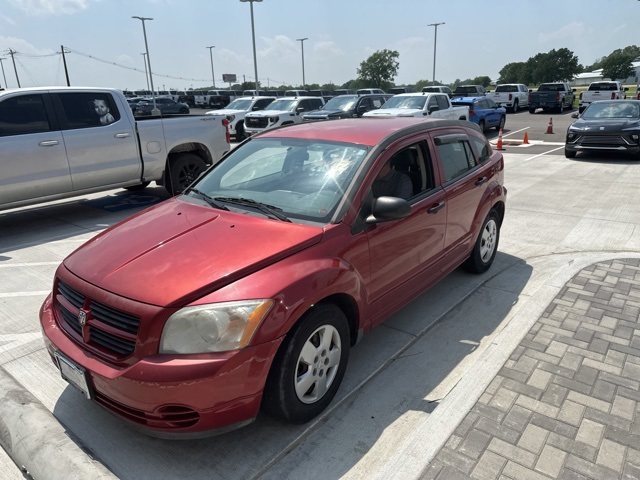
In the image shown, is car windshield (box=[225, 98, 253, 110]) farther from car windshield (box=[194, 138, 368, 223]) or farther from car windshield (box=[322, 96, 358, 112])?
car windshield (box=[194, 138, 368, 223])

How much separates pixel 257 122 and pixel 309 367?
16.7m

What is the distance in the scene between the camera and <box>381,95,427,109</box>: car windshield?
16038mm

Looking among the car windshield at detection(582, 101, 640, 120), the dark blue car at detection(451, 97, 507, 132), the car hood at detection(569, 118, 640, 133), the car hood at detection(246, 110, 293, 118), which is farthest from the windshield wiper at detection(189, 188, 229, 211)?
the dark blue car at detection(451, 97, 507, 132)

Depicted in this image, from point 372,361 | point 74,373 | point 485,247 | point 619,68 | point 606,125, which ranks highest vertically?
point 619,68

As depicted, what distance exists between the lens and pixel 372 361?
11.5ft

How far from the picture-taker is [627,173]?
10.4m

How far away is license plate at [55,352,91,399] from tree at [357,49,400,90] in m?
96.3

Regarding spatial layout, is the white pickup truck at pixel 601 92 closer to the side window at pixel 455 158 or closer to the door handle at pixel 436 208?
the side window at pixel 455 158

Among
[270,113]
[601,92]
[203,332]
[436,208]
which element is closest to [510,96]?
[601,92]

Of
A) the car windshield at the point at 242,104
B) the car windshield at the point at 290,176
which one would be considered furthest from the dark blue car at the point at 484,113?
the car windshield at the point at 290,176

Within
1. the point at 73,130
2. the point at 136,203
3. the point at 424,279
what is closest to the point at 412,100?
the point at 136,203

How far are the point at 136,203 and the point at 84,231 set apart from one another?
192 centimetres

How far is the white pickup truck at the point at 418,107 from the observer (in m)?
15.7

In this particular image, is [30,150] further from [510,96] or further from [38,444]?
[510,96]
